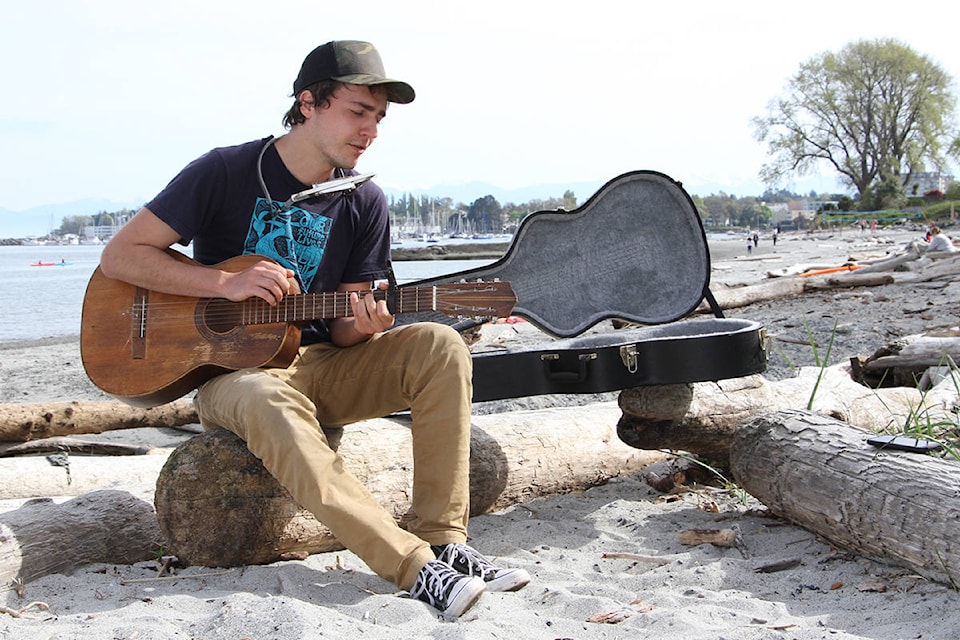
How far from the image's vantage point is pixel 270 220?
3.28 m

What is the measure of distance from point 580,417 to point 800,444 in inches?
51.1

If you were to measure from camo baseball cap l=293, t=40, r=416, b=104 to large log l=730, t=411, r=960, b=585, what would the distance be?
2009 millimetres

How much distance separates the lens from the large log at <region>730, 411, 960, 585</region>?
8.51 ft

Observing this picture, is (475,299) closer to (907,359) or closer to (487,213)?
(907,359)

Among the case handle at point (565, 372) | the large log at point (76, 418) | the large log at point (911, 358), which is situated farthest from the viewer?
the large log at point (911, 358)

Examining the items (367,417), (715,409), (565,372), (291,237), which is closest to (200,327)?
(291,237)

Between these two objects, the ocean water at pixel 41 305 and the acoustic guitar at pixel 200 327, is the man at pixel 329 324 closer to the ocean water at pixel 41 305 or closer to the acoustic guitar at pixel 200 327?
the acoustic guitar at pixel 200 327

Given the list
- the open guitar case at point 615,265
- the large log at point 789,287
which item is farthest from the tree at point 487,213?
the open guitar case at point 615,265

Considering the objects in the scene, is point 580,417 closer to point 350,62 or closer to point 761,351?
point 761,351

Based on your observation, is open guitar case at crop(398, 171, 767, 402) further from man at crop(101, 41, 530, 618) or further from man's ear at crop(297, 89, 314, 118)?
man's ear at crop(297, 89, 314, 118)

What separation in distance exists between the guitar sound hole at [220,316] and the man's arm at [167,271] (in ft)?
0.19

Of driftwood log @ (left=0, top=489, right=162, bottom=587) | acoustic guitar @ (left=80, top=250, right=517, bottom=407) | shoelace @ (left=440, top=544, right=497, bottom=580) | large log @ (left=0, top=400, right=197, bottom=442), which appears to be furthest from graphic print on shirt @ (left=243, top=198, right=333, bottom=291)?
large log @ (left=0, top=400, right=197, bottom=442)

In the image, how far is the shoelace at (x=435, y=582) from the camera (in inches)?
101

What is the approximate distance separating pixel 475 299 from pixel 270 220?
86 cm
